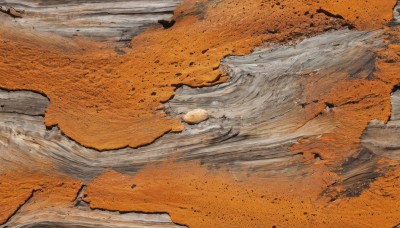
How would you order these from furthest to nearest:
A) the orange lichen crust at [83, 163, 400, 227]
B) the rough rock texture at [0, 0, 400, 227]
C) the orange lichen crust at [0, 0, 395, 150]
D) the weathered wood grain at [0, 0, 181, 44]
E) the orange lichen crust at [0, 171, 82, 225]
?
the weathered wood grain at [0, 0, 181, 44], the orange lichen crust at [0, 0, 395, 150], the orange lichen crust at [0, 171, 82, 225], the rough rock texture at [0, 0, 400, 227], the orange lichen crust at [83, 163, 400, 227]

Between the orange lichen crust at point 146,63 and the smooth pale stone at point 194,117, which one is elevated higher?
the orange lichen crust at point 146,63

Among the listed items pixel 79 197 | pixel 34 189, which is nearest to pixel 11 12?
pixel 34 189

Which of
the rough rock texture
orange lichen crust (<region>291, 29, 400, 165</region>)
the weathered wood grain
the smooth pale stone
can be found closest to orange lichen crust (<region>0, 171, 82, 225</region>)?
the rough rock texture

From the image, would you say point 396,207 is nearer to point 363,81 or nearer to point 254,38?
point 363,81

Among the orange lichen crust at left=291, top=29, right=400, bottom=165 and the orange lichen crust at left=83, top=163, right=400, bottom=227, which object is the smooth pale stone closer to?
the orange lichen crust at left=83, top=163, right=400, bottom=227

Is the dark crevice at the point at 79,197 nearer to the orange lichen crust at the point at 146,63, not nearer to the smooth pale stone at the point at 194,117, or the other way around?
the orange lichen crust at the point at 146,63

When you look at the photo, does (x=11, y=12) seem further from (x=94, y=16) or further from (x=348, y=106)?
(x=348, y=106)

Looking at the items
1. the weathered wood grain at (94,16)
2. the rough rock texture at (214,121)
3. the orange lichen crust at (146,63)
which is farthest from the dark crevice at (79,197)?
the weathered wood grain at (94,16)
